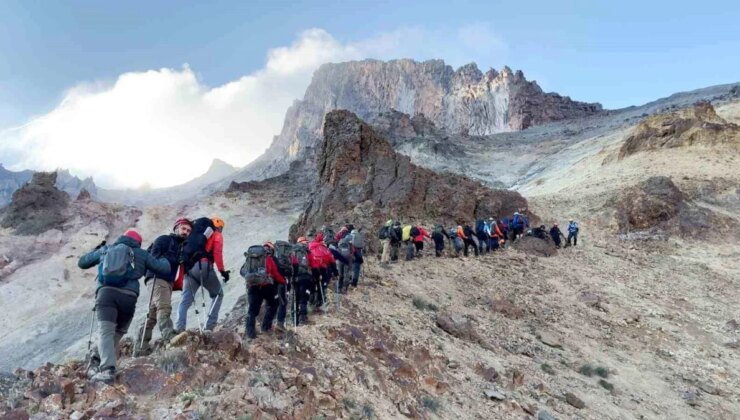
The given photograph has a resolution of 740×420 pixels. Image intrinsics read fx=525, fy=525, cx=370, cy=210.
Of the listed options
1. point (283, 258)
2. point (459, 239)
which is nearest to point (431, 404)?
point (283, 258)

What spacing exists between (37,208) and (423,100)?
119 meters

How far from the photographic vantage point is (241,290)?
22.6m

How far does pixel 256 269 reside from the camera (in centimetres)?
848

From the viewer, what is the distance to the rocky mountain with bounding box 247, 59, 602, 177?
387 ft

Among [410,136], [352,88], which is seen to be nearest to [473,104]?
[352,88]

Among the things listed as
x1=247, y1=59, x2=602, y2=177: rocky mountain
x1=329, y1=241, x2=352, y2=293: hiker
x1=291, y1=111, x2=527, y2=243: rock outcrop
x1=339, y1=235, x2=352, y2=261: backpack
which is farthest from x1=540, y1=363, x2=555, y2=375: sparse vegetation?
x1=247, y1=59, x2=602, y2=177: rocky mountain

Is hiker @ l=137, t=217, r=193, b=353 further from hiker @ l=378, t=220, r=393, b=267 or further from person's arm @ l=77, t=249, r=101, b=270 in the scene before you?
hiker @ l=378, t=220, r=393, b=267

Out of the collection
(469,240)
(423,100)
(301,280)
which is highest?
(423,100)

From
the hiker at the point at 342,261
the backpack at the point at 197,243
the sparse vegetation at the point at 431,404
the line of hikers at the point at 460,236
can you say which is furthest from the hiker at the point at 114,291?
the line of hikers at the point at 460,236

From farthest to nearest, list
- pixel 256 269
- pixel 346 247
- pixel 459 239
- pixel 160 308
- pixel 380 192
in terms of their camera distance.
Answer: pixel 380 192, pixel 459 239, pixel 346 247, pixel 256 269, pixel 160 308

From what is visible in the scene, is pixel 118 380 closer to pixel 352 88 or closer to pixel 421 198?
pixel 421 198

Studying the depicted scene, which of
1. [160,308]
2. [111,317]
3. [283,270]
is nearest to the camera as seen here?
[111,317]

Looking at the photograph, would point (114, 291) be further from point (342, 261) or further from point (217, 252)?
point (342, 261)

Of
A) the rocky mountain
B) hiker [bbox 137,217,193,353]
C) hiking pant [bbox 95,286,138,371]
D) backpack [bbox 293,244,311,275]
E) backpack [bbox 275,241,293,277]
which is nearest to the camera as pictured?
hiking pant [bbox 95,286,138,371]
